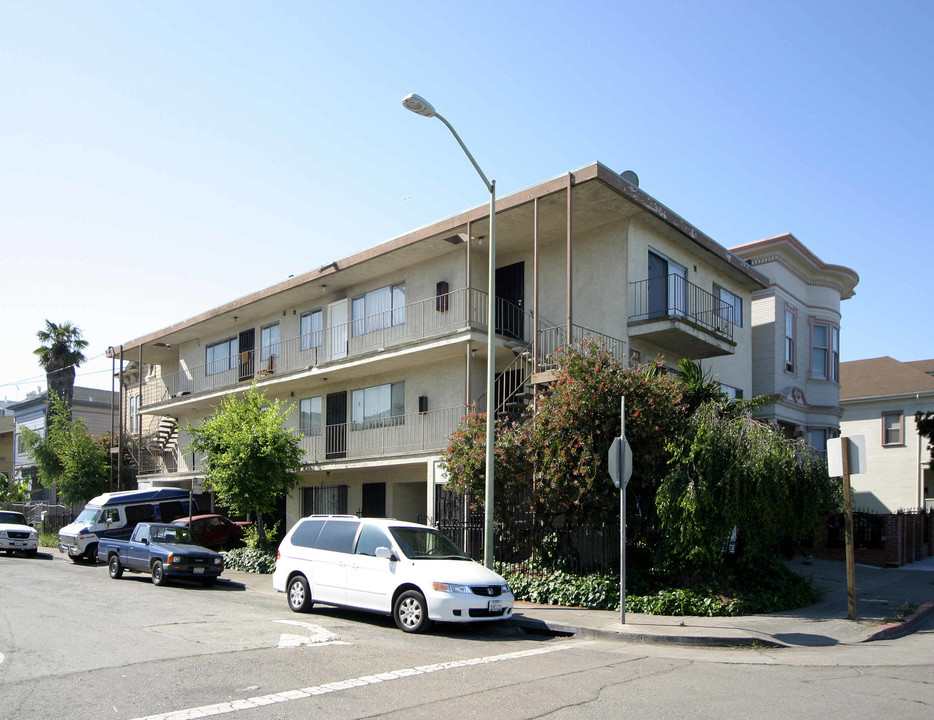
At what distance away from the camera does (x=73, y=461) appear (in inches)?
1348

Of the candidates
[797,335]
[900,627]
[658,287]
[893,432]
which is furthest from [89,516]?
[893,432]

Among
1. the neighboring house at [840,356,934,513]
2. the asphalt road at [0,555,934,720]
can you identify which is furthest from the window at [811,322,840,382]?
the asphalt road at [0,555,934,720]

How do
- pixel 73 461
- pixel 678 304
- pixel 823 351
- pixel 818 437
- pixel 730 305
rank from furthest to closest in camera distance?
1. pixel 73 461
2. pixel 823 351
3. pixel 818 437
4. pixel 730 305
5. pixel 678 304

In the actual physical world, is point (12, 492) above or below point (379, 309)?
below

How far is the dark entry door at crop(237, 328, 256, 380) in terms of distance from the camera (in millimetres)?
29734

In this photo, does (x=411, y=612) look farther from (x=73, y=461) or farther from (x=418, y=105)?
(x=73, y=461)

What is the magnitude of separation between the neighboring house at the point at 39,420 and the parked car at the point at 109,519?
19855mm

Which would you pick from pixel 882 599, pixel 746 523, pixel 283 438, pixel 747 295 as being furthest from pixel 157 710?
pixel 747 295

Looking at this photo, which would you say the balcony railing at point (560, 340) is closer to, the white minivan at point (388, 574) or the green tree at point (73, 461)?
the white minivan at point (388, 574)

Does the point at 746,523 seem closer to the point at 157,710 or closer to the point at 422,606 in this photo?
the point at 422,606

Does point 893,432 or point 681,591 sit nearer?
point 681,591

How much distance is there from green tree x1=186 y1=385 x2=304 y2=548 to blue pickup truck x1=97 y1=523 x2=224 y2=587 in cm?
213

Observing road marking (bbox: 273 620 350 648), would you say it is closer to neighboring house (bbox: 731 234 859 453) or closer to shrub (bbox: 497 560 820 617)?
shrub (bbox: 497 560 820 617)

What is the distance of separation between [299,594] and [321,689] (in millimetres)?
5828
